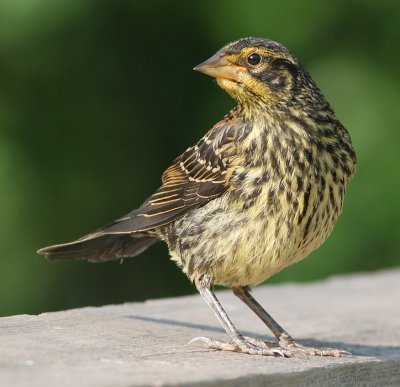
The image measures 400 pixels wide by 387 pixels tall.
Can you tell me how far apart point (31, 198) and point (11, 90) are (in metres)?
0.60

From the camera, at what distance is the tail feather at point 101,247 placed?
13.2ft

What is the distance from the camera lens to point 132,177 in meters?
6.15

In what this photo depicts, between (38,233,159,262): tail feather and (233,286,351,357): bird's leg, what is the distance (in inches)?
17.7

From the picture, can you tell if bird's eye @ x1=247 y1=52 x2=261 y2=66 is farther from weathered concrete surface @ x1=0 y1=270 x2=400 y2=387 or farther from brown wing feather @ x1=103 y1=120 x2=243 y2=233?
weathered concrete surface @ x1=0 y1=270 x2=400 y2=387

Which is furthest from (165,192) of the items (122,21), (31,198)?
(122,21)

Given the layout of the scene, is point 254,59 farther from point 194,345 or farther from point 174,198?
point 194,345

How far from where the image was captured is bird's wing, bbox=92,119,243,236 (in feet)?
12.2

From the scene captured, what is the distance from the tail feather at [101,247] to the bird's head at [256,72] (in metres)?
0.77

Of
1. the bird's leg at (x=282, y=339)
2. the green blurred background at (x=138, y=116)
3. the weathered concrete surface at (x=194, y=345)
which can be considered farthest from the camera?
the green blurred background at (x=138, y=116)

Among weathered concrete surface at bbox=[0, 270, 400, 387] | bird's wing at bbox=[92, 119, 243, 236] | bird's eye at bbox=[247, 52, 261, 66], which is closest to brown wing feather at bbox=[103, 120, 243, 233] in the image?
bird's wing at bbox=[92, 119, 243, 236]

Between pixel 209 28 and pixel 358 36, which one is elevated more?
pixel 209 28

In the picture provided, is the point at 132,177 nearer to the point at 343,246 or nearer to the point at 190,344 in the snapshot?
the point at 343,246

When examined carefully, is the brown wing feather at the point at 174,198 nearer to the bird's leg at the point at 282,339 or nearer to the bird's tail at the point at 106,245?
the bird's tail at the point at 106,245

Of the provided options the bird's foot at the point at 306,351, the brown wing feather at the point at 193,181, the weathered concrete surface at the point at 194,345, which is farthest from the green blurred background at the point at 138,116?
the bird's foot at the point at 306,351
